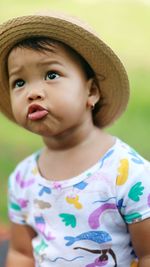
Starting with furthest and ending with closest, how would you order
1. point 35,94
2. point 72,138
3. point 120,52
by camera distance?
point 120,52
point 72,138
point 35,94

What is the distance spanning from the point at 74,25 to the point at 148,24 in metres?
3.16

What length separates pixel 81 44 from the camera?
1612 millimetres

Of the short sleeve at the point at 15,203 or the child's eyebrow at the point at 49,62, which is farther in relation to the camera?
the short sleeve at the point at 15,203

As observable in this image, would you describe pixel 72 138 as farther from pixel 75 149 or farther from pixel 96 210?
pixel 96 210

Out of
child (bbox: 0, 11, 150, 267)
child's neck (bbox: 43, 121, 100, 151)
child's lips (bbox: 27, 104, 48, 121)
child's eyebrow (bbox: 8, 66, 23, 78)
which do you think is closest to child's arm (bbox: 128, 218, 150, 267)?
child (bbox: 0, 11, 150, 267)

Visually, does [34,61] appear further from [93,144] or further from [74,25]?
[93,144]

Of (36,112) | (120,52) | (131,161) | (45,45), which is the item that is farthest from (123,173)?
(120,52)

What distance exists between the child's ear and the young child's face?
0.04 metres

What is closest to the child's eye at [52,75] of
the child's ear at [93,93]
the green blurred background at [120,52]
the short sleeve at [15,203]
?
the child's ear at [93,93]

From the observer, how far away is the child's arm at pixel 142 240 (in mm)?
1597

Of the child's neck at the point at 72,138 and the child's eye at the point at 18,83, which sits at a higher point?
the child's eye at the point at 18,83

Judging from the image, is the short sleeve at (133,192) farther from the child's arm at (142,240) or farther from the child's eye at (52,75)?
the child's eye at (52,75)

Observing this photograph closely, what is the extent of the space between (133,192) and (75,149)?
22 centimetres

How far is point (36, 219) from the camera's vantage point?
1764 millimetres
